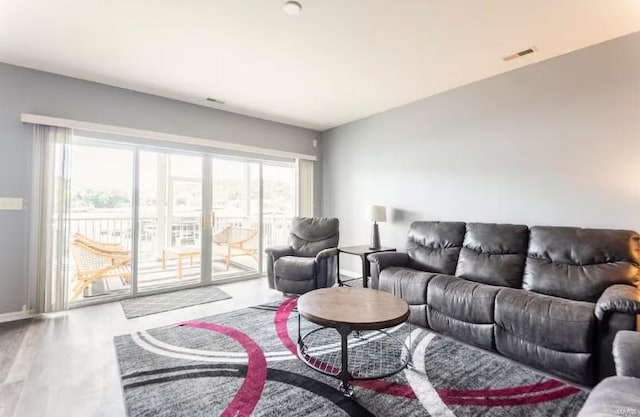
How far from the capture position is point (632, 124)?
8.41 ft

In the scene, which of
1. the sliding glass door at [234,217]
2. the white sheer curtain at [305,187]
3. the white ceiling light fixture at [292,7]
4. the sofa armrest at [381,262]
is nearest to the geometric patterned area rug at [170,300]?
the sliding glass door at [234,217]

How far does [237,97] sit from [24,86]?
7.25 ft

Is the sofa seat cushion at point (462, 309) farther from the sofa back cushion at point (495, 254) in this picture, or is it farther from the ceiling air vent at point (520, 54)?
the ceiling air vent at point (520, 54)

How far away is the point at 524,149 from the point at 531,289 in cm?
147

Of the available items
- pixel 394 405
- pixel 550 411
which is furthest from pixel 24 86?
pixel 550 411

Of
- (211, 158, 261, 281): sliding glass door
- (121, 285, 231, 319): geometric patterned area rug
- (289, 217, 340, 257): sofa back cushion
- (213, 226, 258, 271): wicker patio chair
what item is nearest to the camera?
(121, 285, 231, 319): geometric patterned area rug

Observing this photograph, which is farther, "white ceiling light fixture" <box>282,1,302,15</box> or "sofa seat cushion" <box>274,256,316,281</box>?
"sofa seat cushion" <box>274,256,316,281</box>

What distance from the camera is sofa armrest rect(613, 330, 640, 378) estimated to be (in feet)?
4.48

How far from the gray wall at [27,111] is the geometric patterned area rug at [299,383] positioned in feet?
5.21

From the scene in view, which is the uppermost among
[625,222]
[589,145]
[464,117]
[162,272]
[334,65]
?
[334,65]

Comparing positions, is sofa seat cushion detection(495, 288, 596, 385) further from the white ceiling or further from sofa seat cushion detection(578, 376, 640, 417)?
the white ceiling

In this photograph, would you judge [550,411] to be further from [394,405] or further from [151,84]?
[151,84]

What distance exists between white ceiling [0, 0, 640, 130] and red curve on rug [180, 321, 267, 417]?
2.65 meters

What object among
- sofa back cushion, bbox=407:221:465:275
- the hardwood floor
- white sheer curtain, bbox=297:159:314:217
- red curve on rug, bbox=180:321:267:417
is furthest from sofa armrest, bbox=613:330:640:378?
white sheer curtain, bbox=297:159:314:217
